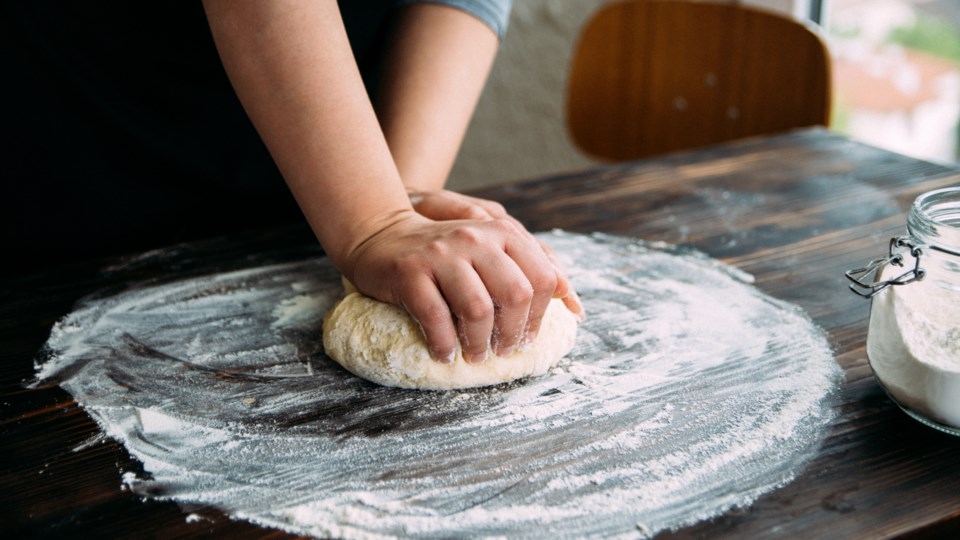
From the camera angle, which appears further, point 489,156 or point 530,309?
point 489,156

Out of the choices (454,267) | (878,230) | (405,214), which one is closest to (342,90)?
(405,214)

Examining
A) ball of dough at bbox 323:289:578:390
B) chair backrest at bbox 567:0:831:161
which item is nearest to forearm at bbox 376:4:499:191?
ball of dough at bbox 323:289:578:390

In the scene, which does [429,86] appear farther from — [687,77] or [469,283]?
[687,77]

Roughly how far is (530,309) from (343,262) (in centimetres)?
21

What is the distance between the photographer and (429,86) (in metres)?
1.05

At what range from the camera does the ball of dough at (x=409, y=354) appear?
742mm

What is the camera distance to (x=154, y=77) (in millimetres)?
A: 1097

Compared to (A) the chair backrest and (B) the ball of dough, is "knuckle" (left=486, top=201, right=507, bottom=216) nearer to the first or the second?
(B) the ball of dough

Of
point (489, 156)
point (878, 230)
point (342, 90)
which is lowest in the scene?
point (489, 156)

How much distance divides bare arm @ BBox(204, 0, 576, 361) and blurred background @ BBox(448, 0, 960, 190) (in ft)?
5.23

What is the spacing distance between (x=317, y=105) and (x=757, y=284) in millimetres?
516

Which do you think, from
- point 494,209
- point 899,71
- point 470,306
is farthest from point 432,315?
point 899,71

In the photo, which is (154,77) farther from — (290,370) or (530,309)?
(530,309)

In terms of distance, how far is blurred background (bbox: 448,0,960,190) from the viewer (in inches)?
84.0
